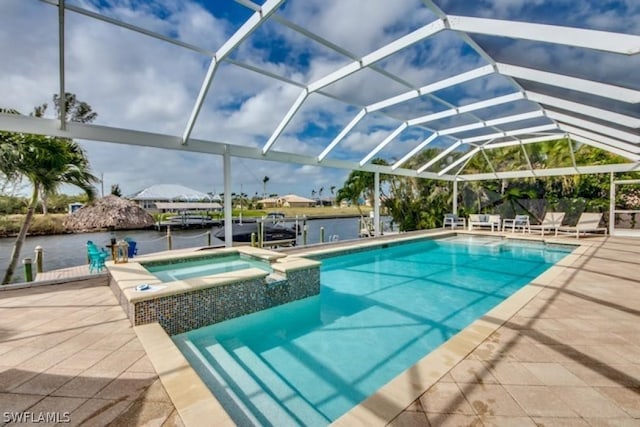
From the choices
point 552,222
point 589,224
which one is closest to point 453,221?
point 552,222

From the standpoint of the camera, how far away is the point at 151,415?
2.16 m

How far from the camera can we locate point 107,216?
21156 mm

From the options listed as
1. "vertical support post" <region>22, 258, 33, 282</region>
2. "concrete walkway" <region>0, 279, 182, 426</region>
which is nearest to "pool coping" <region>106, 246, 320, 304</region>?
"concrete walkway" <region>0, 279, 182, 426</region>

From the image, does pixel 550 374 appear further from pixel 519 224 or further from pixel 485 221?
pixel 519 224

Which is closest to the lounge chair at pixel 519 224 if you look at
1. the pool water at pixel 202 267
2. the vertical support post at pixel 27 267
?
the pool water at pixel 202 267

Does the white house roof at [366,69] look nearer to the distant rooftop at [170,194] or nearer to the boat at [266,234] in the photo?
the boat at [266,234]

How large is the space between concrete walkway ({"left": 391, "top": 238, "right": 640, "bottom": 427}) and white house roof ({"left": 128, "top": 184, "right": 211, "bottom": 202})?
62.1 feet

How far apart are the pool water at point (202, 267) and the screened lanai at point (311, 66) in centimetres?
249

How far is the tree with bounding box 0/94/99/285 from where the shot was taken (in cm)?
640

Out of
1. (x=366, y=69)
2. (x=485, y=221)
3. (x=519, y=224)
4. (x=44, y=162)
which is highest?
(x=366, y=69)

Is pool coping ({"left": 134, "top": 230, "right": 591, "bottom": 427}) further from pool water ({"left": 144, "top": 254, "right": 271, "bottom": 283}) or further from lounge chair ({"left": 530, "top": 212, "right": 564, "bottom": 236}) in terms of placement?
lounge chair ({"left": 530, "top": 212, "right": 564, "bottom": 236})

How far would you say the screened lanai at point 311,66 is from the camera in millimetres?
4160

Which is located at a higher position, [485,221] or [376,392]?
[485,221]

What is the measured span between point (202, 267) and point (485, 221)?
1364 centimetres
